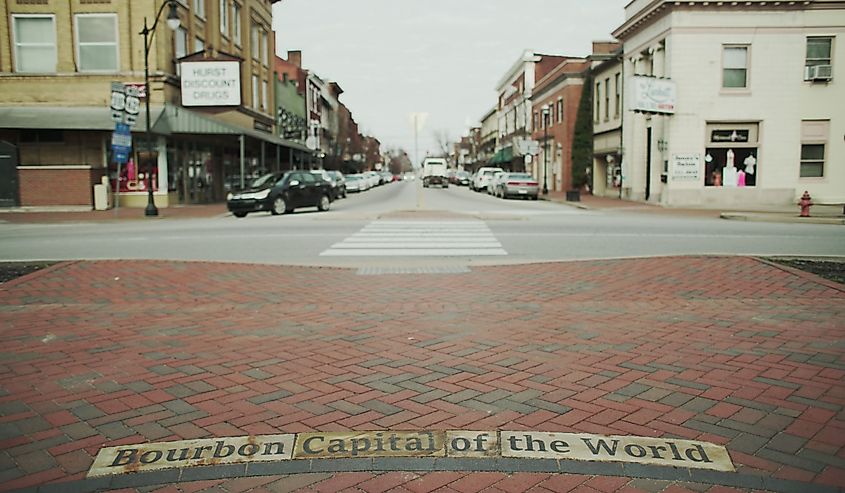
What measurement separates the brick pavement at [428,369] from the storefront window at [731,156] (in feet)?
72.6

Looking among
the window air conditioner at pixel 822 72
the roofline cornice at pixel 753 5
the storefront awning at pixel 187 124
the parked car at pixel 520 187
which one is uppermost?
the roofline cornice at pixel 753 5

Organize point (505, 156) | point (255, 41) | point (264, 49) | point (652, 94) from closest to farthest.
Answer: point (652, 94)
point (255, 41)
point (264, 49)
point (505, 156)

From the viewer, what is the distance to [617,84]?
38094 millimetres

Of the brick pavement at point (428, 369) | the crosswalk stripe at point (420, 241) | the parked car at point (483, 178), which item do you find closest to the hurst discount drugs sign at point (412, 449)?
the brick pavement at point (428, 369)

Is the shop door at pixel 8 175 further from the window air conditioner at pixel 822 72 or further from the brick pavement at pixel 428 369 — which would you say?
the window air conditioner at pixel 822 72

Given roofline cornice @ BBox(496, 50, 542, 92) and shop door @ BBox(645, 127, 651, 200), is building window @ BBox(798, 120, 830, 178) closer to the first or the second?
shop door @ BBox(645, 127, 651, 200)

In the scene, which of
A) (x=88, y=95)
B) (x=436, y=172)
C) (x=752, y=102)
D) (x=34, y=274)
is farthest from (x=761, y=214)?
(x=436, y=172)

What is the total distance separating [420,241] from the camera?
14344mm

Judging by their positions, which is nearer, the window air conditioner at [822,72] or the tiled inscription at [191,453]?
the tiled inscription at [191,453]

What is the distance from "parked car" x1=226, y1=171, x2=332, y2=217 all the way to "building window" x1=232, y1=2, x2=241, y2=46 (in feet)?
56.8

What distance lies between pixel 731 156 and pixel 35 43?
2903cm

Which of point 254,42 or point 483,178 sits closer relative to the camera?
point 254,42

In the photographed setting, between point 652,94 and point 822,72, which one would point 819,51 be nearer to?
point 822,72

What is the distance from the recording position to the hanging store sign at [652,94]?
27.9 metres
